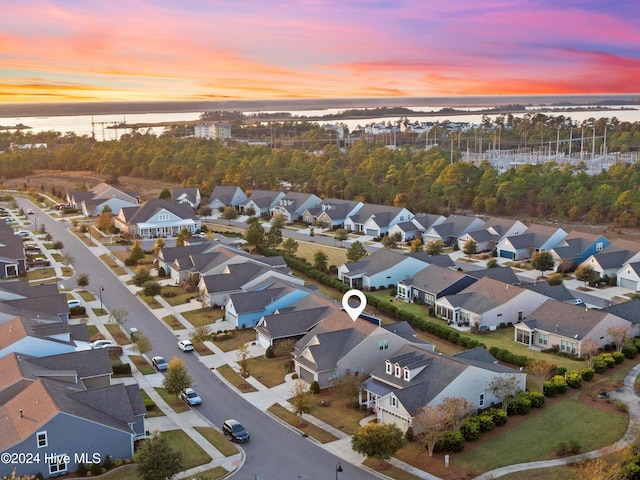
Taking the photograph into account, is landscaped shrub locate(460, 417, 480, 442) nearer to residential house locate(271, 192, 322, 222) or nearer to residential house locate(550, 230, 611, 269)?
residential house locate(550, 230, 611, 269)

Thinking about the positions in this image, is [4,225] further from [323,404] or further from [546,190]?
[546,190]

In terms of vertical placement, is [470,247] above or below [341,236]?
below

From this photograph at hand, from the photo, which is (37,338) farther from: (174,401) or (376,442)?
(376,442)

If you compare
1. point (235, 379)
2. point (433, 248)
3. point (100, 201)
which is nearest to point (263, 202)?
point (100, 201)

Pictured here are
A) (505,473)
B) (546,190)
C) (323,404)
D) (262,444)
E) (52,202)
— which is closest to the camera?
(505,473)

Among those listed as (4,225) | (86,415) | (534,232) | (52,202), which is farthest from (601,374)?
(52,202)

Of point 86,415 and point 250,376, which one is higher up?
point 86,415

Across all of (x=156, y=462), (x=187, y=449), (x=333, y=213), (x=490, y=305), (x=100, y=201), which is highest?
(x=100, y=201)
